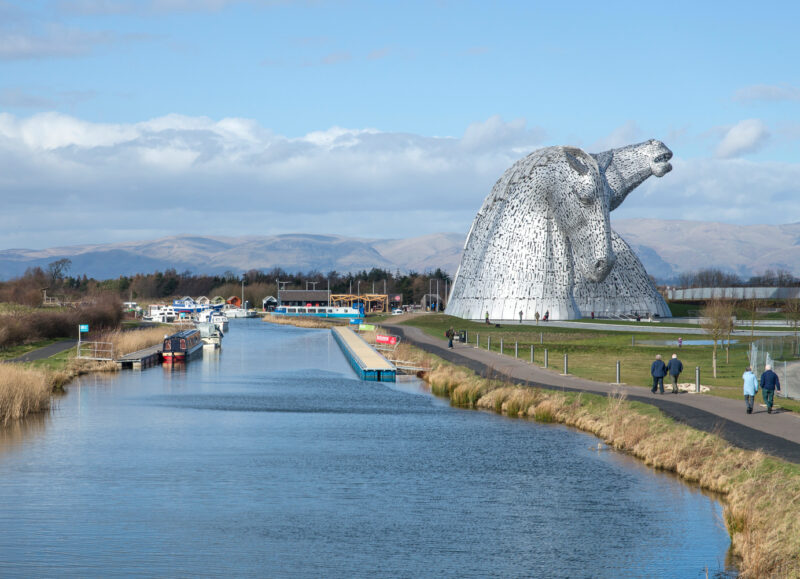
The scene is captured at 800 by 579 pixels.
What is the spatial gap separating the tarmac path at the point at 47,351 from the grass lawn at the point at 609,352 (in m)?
27.4

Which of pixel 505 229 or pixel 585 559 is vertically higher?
pixel 505 229

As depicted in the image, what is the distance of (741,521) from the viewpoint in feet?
57.7

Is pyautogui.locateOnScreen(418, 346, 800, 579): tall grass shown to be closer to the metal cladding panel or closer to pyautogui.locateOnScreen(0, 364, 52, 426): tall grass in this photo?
pyautogui.locateOnScreen(0, 364, 52, 426): tall grass

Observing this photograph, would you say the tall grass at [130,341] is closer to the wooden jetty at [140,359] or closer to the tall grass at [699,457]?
the wooden jetty at [140,359]

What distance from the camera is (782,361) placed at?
43.2m

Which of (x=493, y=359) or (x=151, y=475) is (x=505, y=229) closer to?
(x=493, y=359)

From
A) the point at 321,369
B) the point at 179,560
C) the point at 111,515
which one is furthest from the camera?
the point at 321,369

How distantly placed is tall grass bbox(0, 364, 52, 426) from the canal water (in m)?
0.93

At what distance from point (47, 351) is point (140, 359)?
813cm

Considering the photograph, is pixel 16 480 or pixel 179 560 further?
pixel 16 480

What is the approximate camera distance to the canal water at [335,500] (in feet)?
55.6

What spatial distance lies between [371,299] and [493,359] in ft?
383

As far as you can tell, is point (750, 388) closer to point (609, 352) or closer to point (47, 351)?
point (609, 352)

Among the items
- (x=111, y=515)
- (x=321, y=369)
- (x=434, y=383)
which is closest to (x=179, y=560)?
(x=111, y=515)
